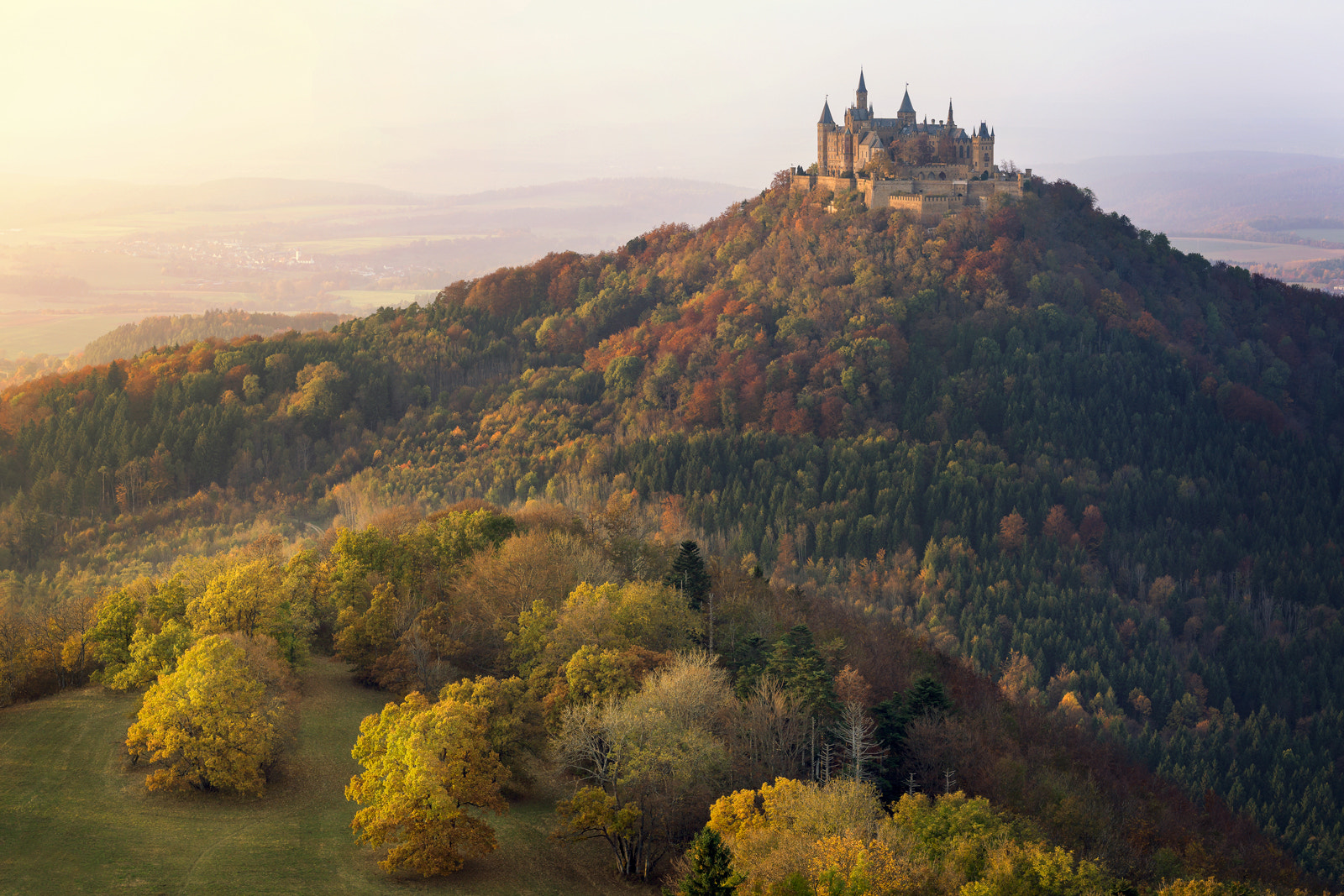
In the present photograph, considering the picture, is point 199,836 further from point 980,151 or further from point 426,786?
point 980,151

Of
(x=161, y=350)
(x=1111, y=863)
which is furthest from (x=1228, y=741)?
(x=161, y=350)

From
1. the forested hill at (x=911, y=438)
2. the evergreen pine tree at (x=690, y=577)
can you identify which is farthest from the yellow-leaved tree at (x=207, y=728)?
the forested hill at (x=911, y=438)

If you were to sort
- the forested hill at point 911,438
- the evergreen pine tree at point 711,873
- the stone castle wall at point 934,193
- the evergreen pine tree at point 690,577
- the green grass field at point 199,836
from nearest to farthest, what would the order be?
the evergreen pine tree at point 711,873 < the green grass field at point 199,836 < the evergreen pine tree at point 690,577 < the forested hill at point 911,438 < the stone castle wall at point 934,193

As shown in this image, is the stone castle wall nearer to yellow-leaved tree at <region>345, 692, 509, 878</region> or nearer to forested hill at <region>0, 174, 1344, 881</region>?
forested hill at <region>0, 174, 1344, 881</region>

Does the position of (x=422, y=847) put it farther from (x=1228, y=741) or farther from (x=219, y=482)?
(x=219, y=482)

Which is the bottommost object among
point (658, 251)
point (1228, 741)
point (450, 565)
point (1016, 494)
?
point (1228, 741)

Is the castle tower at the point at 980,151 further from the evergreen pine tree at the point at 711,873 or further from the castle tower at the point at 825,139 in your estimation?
the evergreen pine tree at the point at 711,873
